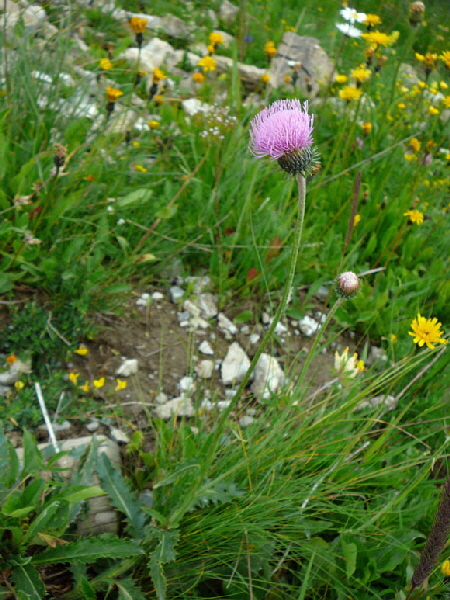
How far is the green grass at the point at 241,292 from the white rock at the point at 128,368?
0.19m

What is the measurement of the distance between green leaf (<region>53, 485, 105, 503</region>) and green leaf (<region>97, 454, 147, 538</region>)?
0.15m

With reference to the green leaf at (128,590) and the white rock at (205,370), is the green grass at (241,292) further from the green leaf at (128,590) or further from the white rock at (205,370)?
the white rock at (205,370)

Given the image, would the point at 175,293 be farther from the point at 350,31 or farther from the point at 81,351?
the point at 350,31

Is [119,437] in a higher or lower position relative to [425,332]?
lower

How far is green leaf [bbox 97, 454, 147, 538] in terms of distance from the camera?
145 cm

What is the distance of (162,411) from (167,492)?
401 millimetres

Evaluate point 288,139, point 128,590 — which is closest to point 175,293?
point 128,590

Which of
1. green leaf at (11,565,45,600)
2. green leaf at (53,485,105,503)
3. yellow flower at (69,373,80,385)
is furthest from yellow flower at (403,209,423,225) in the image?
green leaf at (11,565,45,600)

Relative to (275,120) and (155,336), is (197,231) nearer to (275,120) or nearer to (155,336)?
(155,336)

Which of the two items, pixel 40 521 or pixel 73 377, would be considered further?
pixel 73 377

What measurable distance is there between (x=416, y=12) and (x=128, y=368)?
1.90m

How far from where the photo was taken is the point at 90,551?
1.30m

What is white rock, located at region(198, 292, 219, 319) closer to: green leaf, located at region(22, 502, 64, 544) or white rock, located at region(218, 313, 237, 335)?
white rock, located at region(218, 313, 237, 335)

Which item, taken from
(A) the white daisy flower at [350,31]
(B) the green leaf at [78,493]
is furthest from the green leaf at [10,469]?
(A) the white daisy flower at [350,31]
